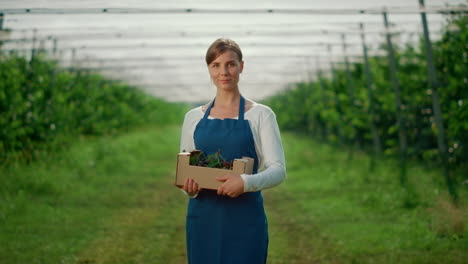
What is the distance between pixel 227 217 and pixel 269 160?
1.03ft

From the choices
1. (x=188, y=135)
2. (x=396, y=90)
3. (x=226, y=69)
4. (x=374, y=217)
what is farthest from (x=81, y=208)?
(x=226, y=69)

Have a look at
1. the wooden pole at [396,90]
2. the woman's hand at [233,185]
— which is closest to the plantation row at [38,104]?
the wooden pole at [396,90]

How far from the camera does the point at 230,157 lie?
246 cm

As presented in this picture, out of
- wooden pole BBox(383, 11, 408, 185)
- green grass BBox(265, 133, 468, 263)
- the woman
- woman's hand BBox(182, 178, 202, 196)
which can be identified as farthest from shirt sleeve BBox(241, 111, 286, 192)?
wooden pole BBox(383, 11, 408, 185)

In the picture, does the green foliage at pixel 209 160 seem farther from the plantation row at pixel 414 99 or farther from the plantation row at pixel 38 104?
the plantation row at pixel 38 104

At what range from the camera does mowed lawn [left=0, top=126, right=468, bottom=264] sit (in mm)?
5320

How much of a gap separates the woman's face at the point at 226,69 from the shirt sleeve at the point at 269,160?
0.21m

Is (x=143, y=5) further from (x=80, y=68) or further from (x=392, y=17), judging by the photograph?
(x=80, y=68)

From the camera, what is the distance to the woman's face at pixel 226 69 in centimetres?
242

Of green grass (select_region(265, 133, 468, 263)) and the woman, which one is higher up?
the woman

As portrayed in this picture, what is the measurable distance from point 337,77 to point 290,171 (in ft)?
12.1

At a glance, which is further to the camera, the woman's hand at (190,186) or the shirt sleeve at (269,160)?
the woman's hand at (190,186)

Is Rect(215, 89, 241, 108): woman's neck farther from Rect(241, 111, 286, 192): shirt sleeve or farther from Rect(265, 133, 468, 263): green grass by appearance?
Rect(265, 133, 468, 263): green grass

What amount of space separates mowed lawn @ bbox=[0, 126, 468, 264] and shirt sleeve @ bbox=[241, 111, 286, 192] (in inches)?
117
